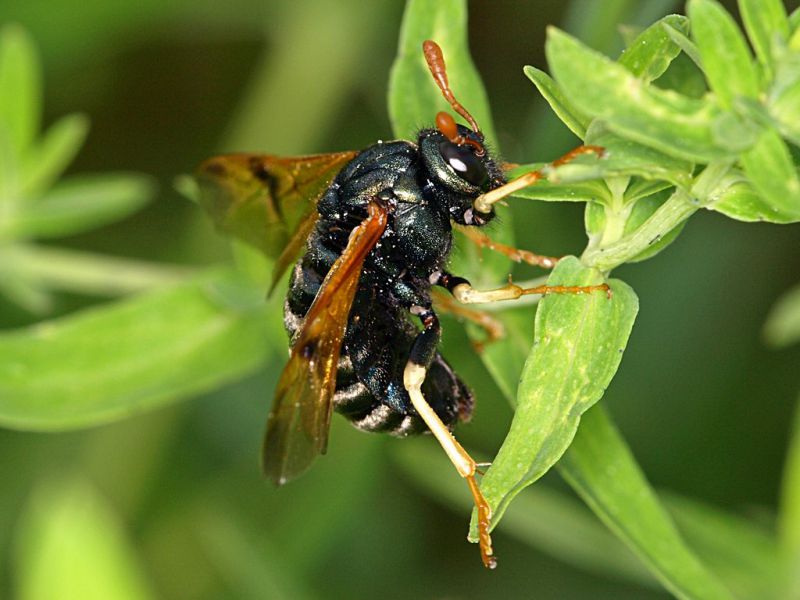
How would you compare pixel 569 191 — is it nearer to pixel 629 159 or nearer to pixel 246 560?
pixel 629 159

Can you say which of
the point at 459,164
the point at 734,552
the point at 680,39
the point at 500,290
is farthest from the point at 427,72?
the point at 734,552

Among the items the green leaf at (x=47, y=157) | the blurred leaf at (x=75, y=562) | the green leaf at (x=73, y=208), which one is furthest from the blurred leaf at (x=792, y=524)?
the green leaf at (x=47, y=157)

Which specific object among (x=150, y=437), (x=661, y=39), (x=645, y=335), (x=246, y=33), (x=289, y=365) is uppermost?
(x=661, y=39)

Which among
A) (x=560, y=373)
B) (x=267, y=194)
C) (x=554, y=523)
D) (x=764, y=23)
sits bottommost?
(x=554, y=523)

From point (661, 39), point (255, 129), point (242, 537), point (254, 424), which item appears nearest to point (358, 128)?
point (255, 129)

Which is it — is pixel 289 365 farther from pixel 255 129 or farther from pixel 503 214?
pixel 255 129

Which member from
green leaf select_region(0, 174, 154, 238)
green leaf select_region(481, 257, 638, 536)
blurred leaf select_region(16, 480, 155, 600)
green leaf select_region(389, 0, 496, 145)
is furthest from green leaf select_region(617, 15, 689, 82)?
green leaf select_region(0, 174, 154, 238)

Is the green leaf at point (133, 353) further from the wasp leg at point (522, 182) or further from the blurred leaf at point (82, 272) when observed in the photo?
the wasp leg at point (522, 182)
